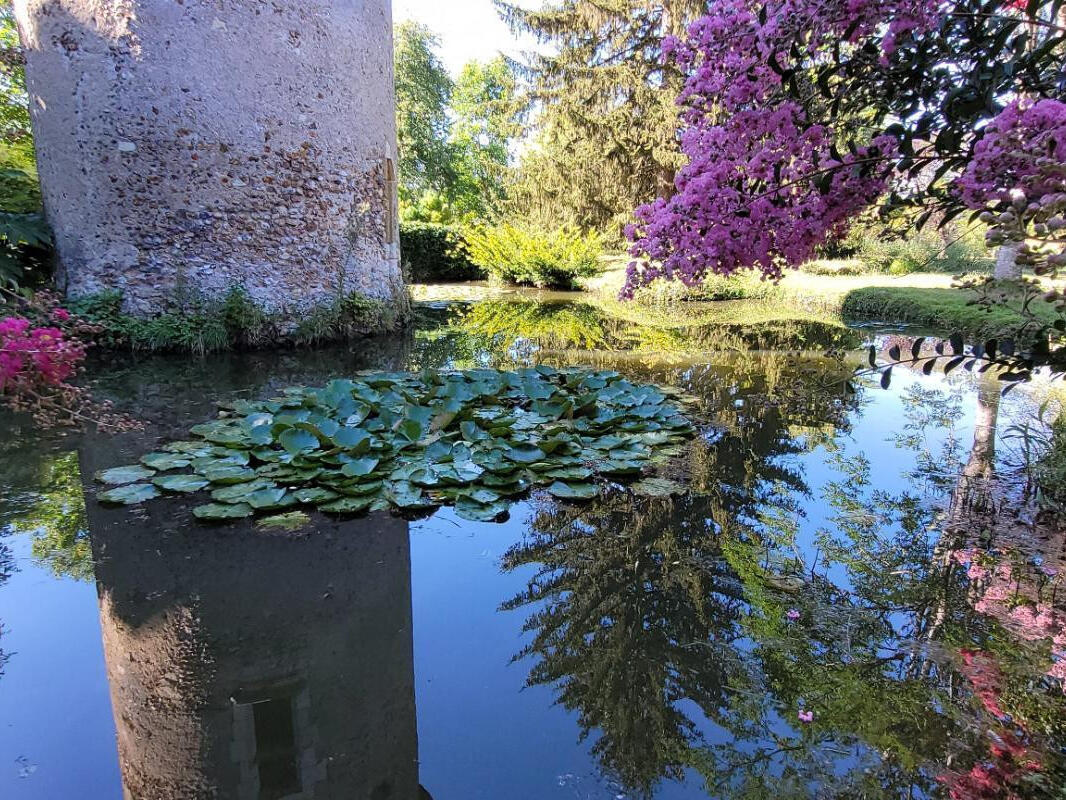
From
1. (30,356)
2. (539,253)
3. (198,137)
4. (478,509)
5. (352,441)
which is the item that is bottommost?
(478,509)

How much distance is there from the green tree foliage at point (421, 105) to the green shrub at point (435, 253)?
992 centimetres

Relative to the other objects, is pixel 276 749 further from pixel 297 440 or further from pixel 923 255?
pixel 923 255

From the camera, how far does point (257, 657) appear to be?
6.21ft

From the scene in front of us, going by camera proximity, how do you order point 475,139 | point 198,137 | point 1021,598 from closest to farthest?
point 1021,598, point 198,137, point 475,139

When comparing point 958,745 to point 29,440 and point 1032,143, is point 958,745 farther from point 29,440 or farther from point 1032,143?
point 29,440

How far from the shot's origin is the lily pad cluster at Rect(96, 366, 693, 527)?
112 inches

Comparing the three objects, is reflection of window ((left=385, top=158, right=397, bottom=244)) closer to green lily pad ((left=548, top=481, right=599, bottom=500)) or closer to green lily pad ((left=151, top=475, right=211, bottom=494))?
green lily pad ((left=151, top=475, right=211, bottom=494))

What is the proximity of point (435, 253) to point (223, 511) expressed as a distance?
14.9m

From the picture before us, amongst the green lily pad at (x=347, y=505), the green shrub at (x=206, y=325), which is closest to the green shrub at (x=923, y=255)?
the green shrub at (x=206, y=325)

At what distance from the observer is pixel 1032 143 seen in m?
1.16

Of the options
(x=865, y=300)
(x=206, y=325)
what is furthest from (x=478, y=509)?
(x=865, y=300)

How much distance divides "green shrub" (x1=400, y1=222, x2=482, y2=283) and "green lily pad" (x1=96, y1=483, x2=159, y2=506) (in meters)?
13.5

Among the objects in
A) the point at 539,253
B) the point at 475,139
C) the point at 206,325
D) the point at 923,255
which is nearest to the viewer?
the point at 206,325

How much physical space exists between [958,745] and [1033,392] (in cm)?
458
